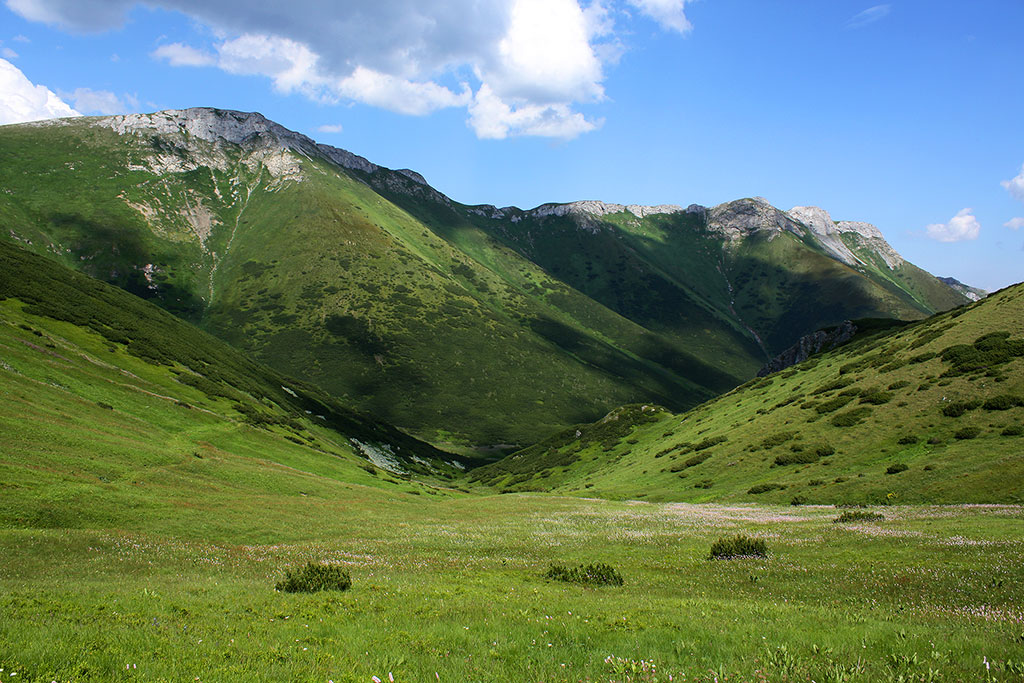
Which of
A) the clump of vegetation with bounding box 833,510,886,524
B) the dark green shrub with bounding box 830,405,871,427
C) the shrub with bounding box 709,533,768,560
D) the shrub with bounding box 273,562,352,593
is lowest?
the shrub with bounding box 273,562,352,593

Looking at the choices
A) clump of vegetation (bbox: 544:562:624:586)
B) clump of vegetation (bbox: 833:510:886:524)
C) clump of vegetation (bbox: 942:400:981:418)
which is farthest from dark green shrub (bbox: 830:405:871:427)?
clump of vegetation (bbox: 544:562:624:586)

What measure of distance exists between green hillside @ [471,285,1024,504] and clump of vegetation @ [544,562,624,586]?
27.8 metres

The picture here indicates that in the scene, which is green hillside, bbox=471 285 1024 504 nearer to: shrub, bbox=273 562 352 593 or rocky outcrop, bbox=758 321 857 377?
rocky outcrop, bbox=758 321 857 377

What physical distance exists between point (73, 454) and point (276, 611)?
31359mm

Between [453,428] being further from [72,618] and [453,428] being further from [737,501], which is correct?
[72,618]

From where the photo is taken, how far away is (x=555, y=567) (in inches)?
674

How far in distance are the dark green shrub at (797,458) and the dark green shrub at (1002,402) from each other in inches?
509

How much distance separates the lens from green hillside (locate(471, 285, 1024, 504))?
3588 centimetres

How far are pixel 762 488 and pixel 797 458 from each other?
6.42 meters

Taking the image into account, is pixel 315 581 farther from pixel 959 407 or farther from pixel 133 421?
pixel 959 407

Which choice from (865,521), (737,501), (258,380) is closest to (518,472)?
(258,380)

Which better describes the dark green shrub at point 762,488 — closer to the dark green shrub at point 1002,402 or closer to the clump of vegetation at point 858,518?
the dark green shrub at point 1002,402

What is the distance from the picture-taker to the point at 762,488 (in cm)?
4447

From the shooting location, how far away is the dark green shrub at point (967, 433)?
38.8m
